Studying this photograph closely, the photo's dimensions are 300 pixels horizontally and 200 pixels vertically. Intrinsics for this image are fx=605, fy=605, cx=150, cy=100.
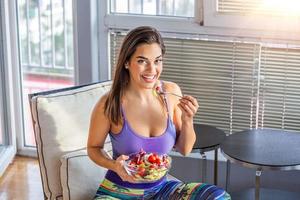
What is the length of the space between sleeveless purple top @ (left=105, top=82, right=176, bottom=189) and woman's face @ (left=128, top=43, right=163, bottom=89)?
0.16 m

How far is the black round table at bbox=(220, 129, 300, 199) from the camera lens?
7.74 ft

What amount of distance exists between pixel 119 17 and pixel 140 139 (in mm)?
1147

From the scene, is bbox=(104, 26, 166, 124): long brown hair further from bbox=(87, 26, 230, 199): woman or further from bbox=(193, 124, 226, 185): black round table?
bbox=(193, 124, 226, 185): black round table

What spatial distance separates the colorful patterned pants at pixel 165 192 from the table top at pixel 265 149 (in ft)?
1.04

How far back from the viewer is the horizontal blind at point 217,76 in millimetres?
2971

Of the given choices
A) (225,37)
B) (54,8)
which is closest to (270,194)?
(225,37)

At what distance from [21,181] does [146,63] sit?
59.8 inches

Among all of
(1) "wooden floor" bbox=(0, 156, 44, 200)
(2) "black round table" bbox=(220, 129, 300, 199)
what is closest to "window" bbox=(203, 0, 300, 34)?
(2) "black round table" bbox=(220, 129, 300, 199)

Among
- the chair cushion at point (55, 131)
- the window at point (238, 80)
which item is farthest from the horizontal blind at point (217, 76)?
the chair cushion at point (55, 131)

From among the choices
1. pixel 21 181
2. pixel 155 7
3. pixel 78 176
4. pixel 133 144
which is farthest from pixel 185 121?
pixel 21 181

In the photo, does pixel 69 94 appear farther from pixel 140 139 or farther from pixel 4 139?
pixel 4 139

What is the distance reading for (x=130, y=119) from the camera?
2172mm

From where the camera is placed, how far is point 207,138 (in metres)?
2.70

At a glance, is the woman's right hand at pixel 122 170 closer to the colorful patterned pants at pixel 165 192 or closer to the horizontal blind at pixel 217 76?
the colorful patterned pants at pixel 165 192
